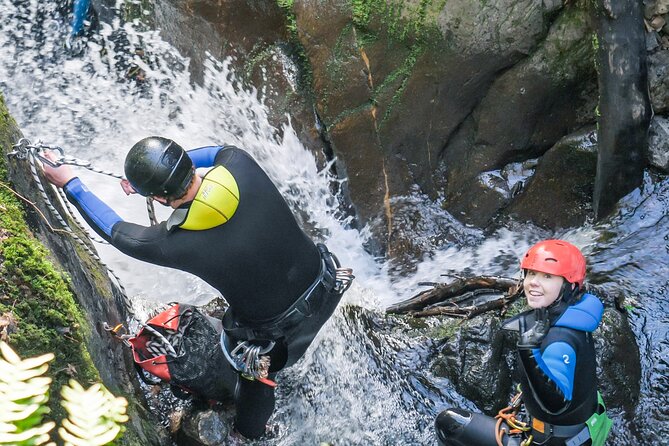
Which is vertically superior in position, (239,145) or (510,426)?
(239,145)

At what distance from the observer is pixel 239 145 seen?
21.5ft

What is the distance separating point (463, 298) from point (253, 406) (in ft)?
7.02

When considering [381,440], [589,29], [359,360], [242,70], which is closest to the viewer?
[381,440]

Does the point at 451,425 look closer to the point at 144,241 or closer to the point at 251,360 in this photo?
the point at 251,360

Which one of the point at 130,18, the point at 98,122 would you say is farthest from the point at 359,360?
the point at 130,18

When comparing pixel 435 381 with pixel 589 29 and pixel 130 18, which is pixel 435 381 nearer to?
pixel 589 29

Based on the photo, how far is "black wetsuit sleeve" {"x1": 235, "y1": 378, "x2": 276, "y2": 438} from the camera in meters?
3.99

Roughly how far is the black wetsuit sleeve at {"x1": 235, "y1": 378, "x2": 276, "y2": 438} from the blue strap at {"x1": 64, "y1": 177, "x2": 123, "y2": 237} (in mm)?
1210

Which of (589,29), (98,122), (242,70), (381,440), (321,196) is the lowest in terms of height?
(381,440)

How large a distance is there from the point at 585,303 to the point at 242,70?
4.20 metres

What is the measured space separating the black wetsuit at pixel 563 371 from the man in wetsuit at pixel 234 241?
3.77 feet

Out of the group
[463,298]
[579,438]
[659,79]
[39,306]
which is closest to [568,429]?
[579,438]

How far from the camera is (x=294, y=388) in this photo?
4777 millimetres

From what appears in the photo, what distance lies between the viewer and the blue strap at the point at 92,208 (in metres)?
3.45
